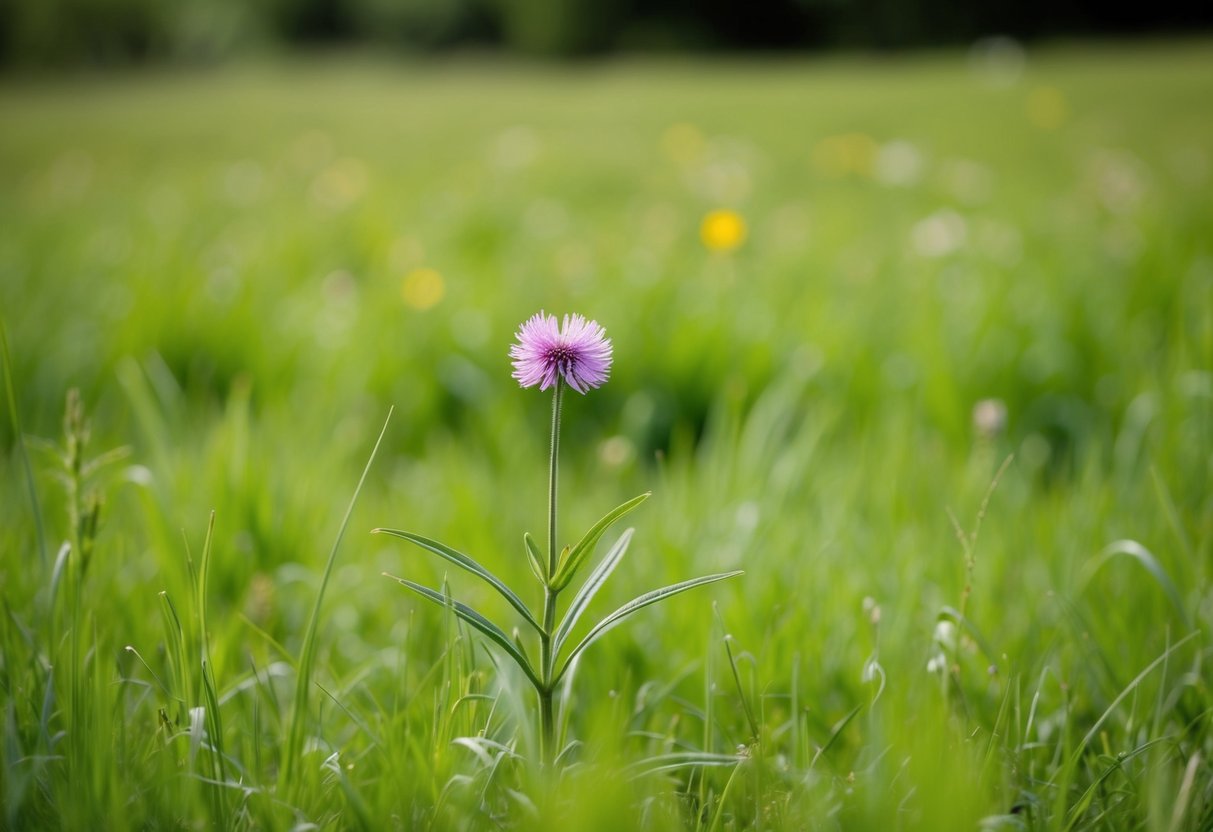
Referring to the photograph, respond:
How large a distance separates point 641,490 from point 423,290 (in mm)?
897

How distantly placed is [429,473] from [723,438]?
20.9 inches

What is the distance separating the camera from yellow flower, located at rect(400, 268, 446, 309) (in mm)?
2051

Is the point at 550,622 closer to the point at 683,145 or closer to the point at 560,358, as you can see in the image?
the point at 560,358

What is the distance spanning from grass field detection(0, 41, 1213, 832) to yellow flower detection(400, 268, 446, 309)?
0.01 m

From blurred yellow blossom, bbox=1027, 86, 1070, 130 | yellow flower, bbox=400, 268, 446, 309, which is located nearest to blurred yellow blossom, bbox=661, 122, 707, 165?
blurred yellow blossom, bbox=1027, 86, 1070, 130

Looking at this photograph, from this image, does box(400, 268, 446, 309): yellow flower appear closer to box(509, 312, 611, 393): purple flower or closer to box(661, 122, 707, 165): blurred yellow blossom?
box(509, 312, 611, 393): purple flower

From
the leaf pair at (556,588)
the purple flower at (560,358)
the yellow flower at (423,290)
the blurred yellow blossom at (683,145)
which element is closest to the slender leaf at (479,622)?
the leaf pair at (556,588)

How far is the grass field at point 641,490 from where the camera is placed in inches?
24.3

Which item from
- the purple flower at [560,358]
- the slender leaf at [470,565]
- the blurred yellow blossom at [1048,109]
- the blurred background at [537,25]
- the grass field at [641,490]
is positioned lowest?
the grass field at [641,490]

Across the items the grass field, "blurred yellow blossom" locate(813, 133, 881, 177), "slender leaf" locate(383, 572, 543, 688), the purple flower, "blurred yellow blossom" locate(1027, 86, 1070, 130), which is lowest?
the grass field

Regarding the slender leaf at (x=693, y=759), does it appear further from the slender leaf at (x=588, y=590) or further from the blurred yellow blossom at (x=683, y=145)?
the blurred yellow blossom at (x=683, y=145)

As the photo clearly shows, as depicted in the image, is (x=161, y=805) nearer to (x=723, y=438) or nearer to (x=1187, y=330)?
(x=723, y=438)

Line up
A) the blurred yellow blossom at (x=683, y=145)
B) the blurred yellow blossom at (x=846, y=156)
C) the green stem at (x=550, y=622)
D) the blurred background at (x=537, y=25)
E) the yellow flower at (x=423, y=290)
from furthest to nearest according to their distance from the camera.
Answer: the blurred background at (x=537, y=25), the blurred yellow blossom at (x=846, y=156), the blurred yellow blossom at (x=683, y=145), the yellow flower at (x=423, y=290), the green stem at (x=550, y=622)

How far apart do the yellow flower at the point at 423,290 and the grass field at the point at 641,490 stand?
0.03 ft
